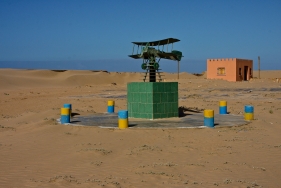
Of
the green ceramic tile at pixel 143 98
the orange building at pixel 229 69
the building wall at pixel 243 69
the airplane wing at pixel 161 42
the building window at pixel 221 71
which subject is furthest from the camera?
the building window at pixel 221 71

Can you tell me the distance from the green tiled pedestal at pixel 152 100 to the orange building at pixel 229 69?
29.2 metres

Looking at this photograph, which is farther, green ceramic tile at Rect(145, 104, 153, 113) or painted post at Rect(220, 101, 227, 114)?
painted post at Rect(220, 101, 227, 114)

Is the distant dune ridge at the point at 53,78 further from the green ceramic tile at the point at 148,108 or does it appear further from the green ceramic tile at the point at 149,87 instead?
the green ceramic tile at the point at 149,87

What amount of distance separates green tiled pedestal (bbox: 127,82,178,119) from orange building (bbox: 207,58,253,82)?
29.2 meters

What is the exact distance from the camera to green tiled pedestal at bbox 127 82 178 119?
14.8 metres

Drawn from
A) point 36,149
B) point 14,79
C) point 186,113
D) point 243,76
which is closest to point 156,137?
point 36,149

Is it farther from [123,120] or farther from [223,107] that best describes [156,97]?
[223,107]

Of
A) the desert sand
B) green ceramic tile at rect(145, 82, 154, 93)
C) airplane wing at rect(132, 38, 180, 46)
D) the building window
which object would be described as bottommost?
the desert sand

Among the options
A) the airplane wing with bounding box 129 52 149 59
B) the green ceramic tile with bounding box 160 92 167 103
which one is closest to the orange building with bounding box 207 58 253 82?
the airplane wing with bounding box 129 52 149 59

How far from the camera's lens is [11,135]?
41.3 feet

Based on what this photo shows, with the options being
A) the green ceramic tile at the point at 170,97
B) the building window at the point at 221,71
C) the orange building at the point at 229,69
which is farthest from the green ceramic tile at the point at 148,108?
the building window at the point at 221,71

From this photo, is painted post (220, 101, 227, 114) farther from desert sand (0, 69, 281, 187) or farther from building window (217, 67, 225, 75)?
building window (217, 67, 225, 75)

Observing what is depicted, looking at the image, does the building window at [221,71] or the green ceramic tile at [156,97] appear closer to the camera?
the green ceramic tile at [156,97]

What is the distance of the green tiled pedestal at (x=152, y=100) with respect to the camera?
14750 mm
